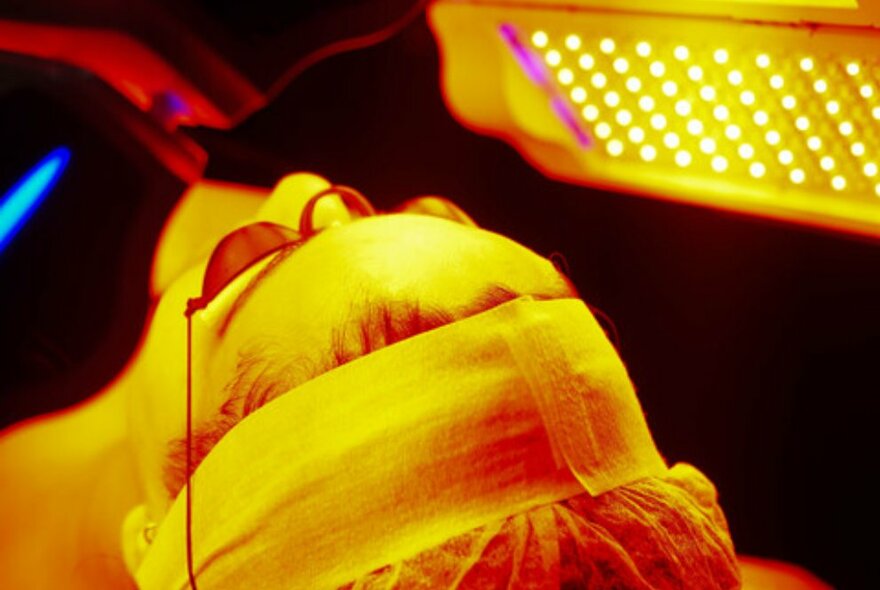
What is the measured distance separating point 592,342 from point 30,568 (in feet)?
2.63

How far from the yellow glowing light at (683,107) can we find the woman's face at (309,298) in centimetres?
55

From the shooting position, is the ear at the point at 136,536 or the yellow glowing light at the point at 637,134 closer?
the ear at the point at 136,536

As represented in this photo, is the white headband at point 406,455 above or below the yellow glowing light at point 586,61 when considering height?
below

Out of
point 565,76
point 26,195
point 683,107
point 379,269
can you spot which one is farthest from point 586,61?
point 26,195

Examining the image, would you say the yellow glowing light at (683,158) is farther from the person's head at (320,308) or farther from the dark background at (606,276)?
the person's head at (320,308)

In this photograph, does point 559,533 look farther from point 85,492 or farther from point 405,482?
point 85,492

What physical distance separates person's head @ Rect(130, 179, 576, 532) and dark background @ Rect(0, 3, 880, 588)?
425mm

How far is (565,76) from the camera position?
1.30 meters

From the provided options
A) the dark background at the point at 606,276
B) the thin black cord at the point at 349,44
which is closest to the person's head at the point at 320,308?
the dark background at the point at 606,276

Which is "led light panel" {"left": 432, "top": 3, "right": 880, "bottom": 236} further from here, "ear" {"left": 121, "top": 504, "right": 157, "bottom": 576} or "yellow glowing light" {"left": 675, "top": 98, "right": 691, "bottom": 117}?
"ear" {"left": 121, "top": 504, "right": 157, "bottom": 576}

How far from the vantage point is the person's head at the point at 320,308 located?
69 cm

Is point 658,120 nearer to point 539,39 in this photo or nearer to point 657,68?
point 657,68

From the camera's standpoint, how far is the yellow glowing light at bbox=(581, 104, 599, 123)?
1.32 metres

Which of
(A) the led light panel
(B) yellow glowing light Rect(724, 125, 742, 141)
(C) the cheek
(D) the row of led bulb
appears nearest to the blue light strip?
(C) the cheek
